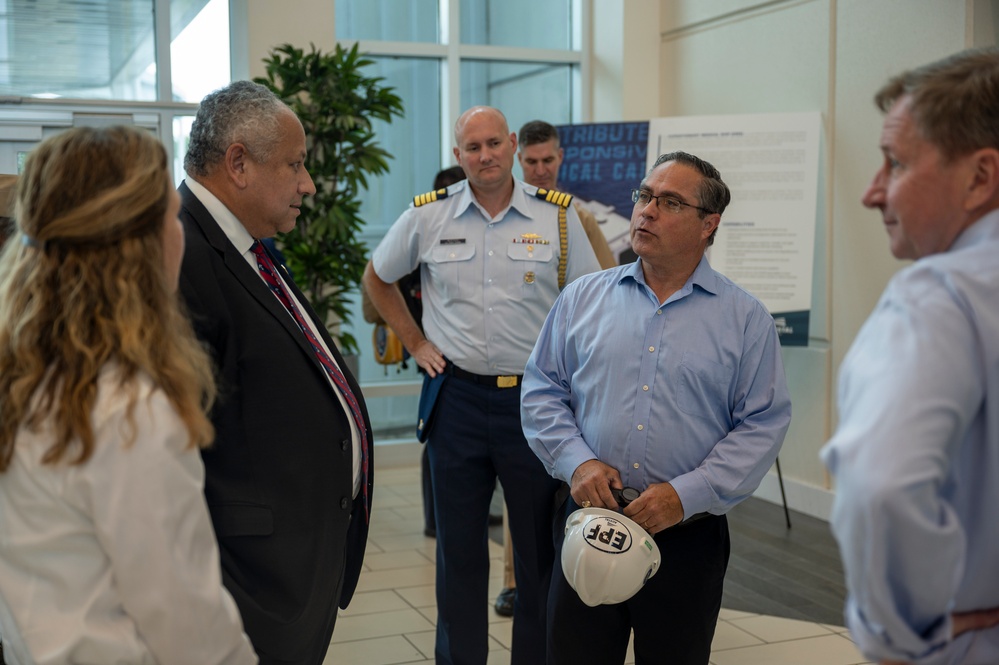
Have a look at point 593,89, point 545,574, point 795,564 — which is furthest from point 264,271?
point 593,89

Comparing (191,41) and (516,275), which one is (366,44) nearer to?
(191,41)

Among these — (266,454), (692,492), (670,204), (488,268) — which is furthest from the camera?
(488,268)

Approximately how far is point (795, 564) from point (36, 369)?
157 inches

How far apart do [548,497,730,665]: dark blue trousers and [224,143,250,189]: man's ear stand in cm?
114

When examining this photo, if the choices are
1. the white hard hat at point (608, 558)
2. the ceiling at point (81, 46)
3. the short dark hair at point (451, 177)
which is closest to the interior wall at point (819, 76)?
the ceiling at point (81, 46)

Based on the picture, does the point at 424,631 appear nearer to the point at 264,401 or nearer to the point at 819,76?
the point at 264,401

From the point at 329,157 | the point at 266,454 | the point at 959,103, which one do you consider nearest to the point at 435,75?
the point at 329,157

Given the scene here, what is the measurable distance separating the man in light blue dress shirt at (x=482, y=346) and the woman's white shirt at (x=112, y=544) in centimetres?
180

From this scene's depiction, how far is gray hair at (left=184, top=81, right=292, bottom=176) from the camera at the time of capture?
2.04m

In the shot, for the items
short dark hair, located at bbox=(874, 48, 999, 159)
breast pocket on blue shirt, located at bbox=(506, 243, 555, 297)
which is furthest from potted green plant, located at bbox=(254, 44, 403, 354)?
short dark hair, located at bbox=(874, 48, 999, 159)

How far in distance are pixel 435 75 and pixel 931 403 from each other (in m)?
6.53

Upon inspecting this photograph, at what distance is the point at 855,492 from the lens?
111cm

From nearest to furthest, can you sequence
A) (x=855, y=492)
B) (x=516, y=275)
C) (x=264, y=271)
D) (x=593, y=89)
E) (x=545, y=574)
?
(x=855, y=492) < (x=264, y=271) < (x=545, y=574) < (x=516, y=275) < (x=593, y=89)

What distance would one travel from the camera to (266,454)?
194cm
